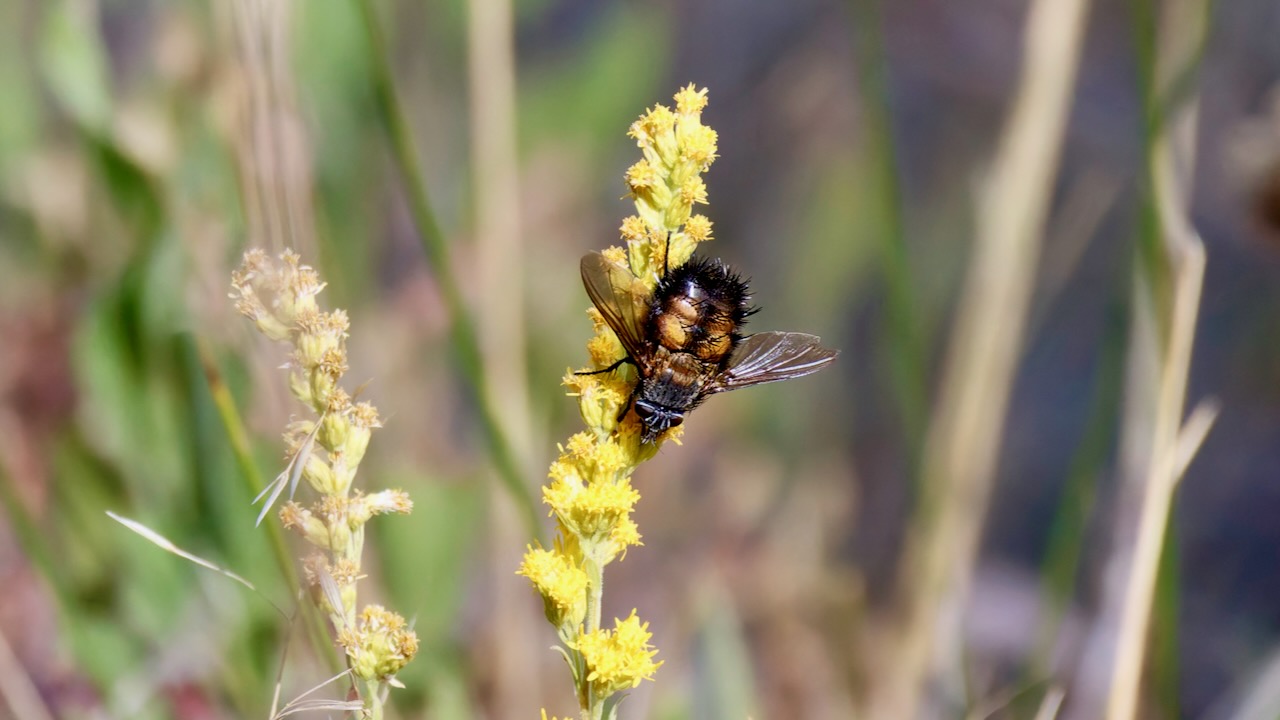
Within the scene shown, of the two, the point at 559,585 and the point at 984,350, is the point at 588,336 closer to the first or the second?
the point at 984,350

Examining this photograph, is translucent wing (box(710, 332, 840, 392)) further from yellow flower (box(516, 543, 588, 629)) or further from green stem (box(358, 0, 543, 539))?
yellow flower (box(516, 543, 588, 629))

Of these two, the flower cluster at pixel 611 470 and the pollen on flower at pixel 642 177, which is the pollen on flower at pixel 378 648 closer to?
the flower cluster at pixel 611 470

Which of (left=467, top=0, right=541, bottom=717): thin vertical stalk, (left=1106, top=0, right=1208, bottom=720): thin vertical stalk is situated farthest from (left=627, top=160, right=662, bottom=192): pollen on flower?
(left=467, top=0, right=541, bottom=717): thin vertical stalk

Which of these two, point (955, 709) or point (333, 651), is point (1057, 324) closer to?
point (955, 709)

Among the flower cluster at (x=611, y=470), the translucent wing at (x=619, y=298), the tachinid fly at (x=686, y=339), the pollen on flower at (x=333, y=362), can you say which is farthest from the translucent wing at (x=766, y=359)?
the pollen on flower at (x=333, y=362)

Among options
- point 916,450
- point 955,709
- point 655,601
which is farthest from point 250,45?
point 655,601

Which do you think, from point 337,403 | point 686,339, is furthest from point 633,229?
point 686,339
